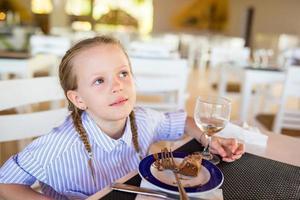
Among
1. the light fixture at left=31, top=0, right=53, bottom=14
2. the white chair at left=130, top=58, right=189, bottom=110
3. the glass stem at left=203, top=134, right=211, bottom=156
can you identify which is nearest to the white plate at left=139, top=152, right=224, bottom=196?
the glass stem at left=203, top=134, right=211, bottom=156

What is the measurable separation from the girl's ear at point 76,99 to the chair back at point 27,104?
1.00ft

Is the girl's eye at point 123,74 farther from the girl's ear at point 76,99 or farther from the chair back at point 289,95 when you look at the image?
the chair back at point 289,95

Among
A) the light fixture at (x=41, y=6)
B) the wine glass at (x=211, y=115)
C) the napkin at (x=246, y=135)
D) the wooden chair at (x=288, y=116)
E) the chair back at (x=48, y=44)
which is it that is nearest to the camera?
the wine glass at (x=211, y=115)

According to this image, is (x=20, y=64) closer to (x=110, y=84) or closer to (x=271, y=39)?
(x=110, y=84)

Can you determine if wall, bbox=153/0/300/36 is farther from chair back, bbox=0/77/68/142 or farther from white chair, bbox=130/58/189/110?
chair back, bbox=0/77/68/142

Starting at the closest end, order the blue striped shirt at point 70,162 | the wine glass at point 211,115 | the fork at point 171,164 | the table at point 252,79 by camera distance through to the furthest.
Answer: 1. the fork at point 171,164
2. the blue striped shirt at point 70,162
3. the wine glass at point 211,115
4. the table at point 252,79

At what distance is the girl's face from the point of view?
2.83ft

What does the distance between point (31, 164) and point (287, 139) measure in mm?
795

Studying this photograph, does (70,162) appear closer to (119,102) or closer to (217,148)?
(119,102)

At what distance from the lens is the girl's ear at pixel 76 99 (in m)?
0.92

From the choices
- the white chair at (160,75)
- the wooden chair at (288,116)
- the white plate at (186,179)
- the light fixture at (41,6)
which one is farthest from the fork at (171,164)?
the light fixture at (41,6)

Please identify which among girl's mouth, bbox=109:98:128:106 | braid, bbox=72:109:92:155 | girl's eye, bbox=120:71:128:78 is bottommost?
braid, bbox=72:109:92:155

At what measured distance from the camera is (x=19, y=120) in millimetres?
1170

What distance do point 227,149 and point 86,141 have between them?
1.23ft
